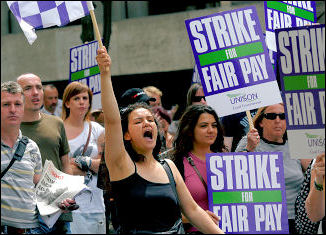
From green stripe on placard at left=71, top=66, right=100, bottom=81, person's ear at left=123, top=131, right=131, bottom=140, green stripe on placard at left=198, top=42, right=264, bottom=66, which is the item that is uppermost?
green stripe on placard at left=198, top=42, right=264, bottom=66

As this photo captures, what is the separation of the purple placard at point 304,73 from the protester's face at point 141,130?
0.99 m

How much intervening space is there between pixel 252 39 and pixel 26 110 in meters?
2.08

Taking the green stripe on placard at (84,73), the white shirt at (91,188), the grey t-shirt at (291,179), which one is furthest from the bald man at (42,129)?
the green stripe on placard at (84,73)

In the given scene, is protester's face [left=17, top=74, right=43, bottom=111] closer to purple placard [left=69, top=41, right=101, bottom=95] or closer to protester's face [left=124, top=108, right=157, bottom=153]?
protester's face [left=124, top=108, right=157, bottom=153]

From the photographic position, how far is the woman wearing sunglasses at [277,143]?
5.67m

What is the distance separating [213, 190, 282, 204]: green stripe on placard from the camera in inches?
203

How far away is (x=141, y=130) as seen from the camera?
446 cm

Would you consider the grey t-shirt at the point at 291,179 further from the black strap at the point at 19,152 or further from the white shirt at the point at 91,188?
the black strap at the point at 19,152

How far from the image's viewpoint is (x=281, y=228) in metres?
5.11

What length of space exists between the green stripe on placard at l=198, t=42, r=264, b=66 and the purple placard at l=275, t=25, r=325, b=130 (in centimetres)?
119

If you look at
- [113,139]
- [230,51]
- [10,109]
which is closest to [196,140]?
[230,51]

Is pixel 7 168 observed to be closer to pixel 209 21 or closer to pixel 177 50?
pixel 209 21

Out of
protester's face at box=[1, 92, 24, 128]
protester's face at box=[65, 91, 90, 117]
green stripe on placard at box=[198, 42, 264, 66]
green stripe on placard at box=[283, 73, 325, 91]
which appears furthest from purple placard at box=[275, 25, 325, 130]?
protester's face at box=[65, 91, 90, 117]

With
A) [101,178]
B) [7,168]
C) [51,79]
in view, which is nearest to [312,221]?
[101,178]
